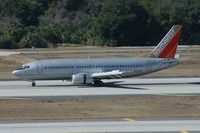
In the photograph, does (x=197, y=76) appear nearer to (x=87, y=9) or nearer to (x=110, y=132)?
(x=110, y=132)

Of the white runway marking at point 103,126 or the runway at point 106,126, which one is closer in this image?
the runway at point 106,126

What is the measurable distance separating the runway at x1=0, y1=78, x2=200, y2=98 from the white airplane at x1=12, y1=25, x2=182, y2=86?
3.25 ft

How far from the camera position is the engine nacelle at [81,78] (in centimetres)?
6005

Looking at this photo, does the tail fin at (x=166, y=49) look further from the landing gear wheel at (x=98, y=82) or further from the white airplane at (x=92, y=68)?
the landing gear wheel at (x=98, y=82)

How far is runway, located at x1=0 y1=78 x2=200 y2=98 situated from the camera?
5275 cm

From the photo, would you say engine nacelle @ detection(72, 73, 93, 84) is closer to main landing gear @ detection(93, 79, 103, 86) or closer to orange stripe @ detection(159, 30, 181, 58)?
main landing gear @ detection(93, 79, 103, 86)

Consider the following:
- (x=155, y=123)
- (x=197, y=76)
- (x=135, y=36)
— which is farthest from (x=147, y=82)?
(x=135, y=36)

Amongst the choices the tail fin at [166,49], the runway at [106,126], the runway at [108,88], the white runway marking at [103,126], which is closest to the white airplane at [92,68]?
the tail fin at [166,49]

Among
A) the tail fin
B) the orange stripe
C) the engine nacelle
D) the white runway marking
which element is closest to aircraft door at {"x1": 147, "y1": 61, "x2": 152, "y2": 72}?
the tail fin

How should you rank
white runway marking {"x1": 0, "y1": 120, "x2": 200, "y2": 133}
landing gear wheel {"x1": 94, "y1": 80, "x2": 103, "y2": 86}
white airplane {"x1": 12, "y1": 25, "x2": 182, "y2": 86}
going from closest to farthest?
white runway marking {"x1": 0, "y1": 120, "x2": 200, "y2": 133}, landing gear wheel {"x1": 94, "y1": 80, "x2": 103, "y2": 86}, white airplane {"x1": 12, "y1": 25, "x2": 182, "y2": 86}

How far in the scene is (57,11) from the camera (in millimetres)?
159500

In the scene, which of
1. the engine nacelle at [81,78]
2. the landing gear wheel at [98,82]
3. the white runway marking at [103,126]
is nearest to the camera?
the white runway marking at [103,126]

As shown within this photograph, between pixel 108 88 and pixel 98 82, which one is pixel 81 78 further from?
pixel 108 88

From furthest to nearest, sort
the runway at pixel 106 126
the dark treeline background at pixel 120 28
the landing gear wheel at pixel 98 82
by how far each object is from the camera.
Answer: the dark treeline background at pixel 120 28, the landing gear wheel at pixel 98 82, the runway at pixel 106 126
